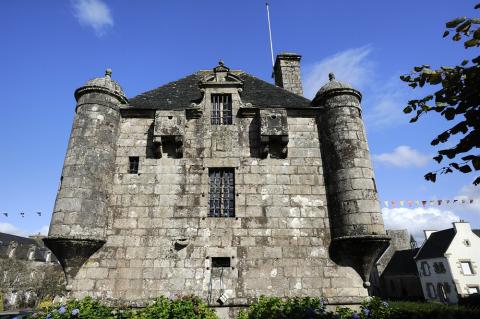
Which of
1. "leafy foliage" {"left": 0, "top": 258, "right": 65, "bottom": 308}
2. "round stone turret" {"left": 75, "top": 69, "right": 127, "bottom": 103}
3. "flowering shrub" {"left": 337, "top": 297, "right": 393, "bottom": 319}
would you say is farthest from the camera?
"leafy foliage" {"left": 0, "top": 258, "right": 65, "bottom": 308}

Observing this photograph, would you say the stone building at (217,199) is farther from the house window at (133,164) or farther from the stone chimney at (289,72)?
the stone chimney at (289,72)

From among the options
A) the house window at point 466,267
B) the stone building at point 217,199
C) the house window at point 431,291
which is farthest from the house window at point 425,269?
the stone building at point 217,199

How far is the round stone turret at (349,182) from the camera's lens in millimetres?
9016

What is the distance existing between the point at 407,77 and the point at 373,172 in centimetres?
649

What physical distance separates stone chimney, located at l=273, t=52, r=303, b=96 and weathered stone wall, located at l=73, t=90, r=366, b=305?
5.04m

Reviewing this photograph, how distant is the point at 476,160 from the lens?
12.0 feet

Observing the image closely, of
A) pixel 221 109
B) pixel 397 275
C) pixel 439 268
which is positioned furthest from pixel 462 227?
pixel 221 109

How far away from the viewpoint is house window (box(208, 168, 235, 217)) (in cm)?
982

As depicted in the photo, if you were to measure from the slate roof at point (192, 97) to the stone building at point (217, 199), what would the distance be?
0.69 ft

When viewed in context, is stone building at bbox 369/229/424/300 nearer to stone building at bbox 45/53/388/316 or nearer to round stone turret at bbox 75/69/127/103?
stone building at bbox 45/53/388/316

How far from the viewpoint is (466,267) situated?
33.7 metres

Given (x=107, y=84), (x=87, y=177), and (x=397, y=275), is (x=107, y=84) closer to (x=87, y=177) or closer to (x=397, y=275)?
(x=87, y=177)

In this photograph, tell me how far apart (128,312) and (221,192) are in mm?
4435

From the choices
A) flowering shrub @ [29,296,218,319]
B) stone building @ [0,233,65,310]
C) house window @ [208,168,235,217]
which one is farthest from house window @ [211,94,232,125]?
stone building @ [0,233,65,310]
